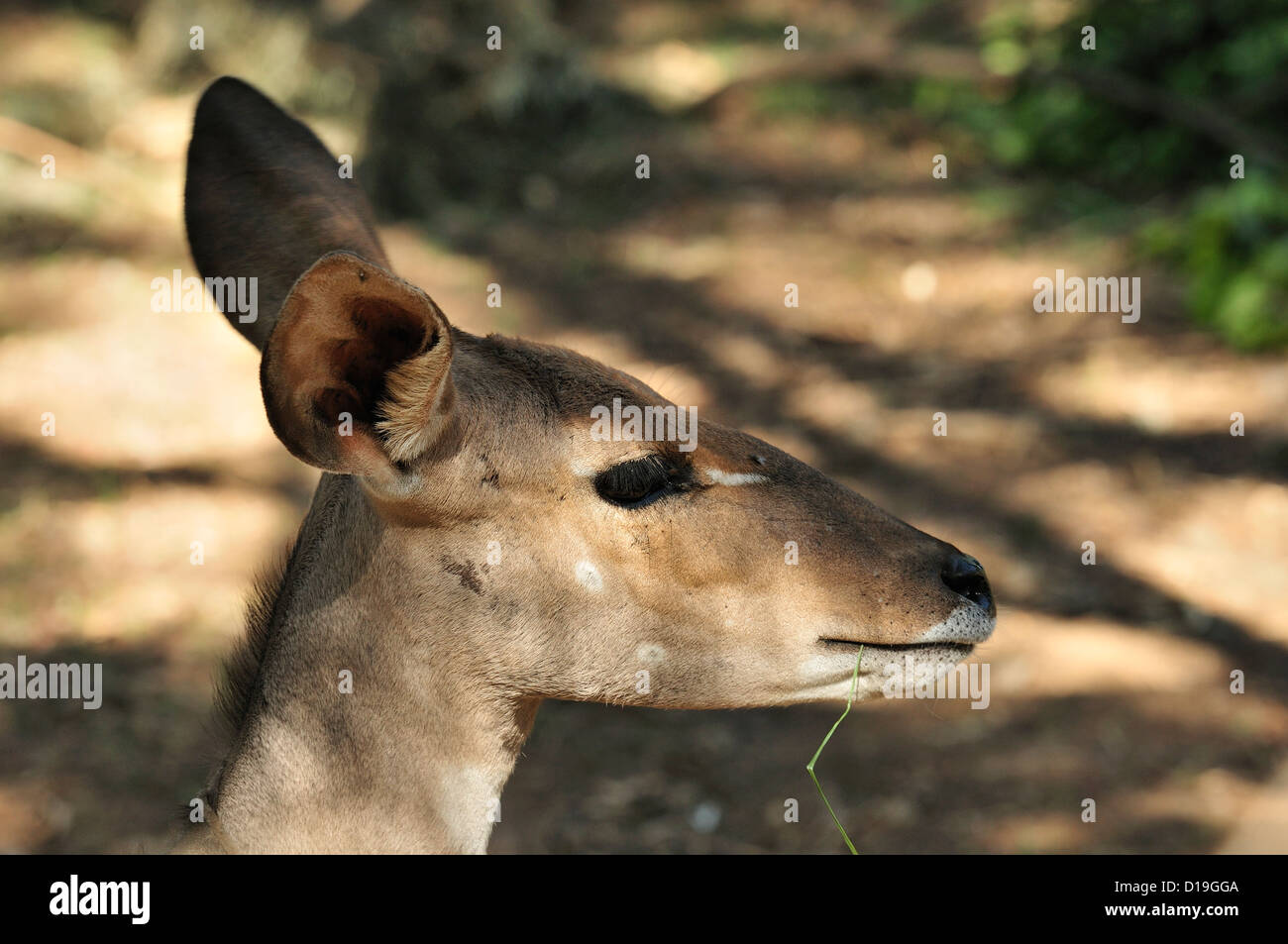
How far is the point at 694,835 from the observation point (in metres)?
6.24

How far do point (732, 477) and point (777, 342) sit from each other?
7061 millimetres

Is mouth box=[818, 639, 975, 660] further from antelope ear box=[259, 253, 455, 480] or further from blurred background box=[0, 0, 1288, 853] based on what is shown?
blurred background box=[0, 0, 1288, 853]

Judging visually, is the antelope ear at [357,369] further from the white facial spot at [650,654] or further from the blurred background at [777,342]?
the blurred background at [777,342]

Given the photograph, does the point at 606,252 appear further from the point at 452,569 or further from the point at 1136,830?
the point at 452,569

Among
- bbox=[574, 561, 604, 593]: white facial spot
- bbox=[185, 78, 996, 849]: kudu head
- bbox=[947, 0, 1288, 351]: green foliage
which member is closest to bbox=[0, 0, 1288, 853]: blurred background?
bbox=[947, 0, 1288, 351]: green foliage

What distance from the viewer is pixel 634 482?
3.04m

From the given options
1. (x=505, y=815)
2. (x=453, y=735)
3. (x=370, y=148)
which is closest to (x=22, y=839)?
(x=505, y=815)

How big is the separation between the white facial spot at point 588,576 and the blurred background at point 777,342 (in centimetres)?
114

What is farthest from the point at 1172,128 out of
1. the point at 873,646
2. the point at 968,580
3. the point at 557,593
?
the point at 557,593

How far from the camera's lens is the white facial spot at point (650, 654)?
3084 millimetres

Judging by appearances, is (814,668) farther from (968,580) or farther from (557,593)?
(557,593)

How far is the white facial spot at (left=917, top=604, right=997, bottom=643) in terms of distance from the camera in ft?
10.1

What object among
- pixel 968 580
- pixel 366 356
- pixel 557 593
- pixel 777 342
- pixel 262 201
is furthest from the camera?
pixel 777 342

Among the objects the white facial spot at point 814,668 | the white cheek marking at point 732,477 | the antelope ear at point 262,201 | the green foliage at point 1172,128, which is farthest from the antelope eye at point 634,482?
the green foliage at point 1172,128
